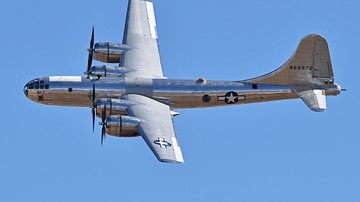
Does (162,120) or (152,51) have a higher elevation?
(152,51)

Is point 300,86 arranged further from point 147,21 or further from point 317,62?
point 147,21

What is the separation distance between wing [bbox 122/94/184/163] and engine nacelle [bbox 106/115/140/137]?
43 cm

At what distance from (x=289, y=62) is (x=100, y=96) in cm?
1315

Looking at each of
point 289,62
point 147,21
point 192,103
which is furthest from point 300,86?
point 147,21

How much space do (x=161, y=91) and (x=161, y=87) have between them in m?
0.28

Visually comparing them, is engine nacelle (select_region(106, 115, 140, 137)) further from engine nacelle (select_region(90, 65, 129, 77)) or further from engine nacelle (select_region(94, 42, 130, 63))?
engine nacelle (select_region(94, 42, 130, 63))

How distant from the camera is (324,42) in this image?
291 feet

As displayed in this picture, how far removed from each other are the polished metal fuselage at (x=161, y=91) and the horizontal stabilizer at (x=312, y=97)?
2.67ft

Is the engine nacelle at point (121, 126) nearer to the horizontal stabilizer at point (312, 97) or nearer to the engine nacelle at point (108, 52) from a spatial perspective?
the engine nacelle at point (108, 52)

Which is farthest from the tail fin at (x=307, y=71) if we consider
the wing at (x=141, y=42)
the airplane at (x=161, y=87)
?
the wing at (x=141, y=42)

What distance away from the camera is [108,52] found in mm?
91812

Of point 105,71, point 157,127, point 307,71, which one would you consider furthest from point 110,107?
point 307,71

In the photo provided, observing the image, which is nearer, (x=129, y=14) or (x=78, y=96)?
(x=78, y=96)

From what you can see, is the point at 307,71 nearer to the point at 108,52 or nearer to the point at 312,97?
the point at 312,97
